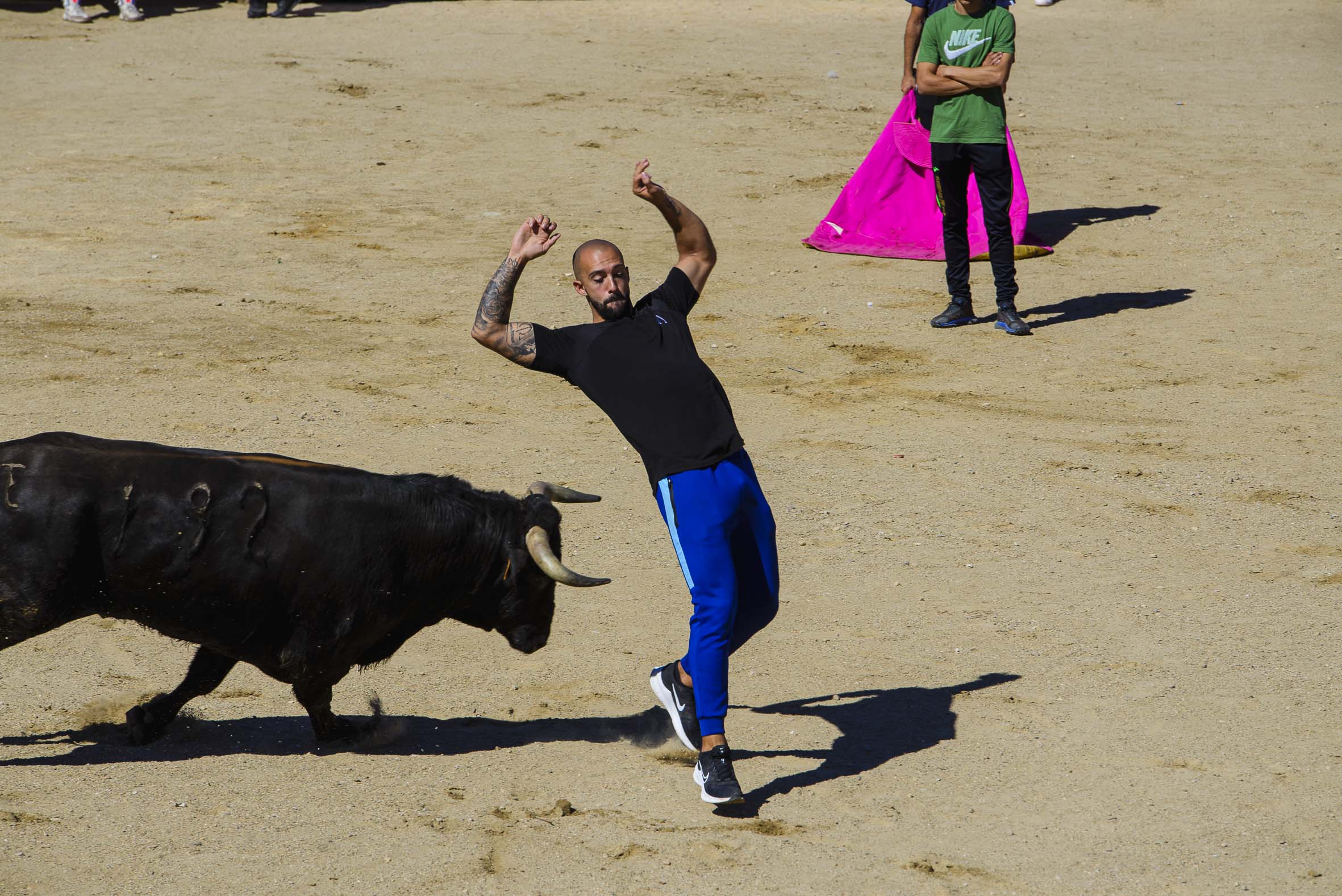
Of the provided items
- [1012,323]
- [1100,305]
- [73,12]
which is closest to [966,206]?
[1012,323]

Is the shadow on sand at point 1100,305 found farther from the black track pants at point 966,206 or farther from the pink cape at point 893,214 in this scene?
the pink cape at point 893,214

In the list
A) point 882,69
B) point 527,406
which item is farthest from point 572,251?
point 882,69

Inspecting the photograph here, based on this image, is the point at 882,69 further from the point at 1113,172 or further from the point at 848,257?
the point at 848,257

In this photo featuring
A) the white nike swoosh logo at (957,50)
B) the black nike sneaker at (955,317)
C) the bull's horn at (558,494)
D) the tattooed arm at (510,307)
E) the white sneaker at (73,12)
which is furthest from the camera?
the white sneaker at (73,12)

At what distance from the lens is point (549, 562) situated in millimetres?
5094

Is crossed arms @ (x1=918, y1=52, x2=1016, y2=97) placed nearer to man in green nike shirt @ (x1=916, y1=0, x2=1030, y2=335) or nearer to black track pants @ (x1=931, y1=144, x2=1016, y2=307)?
man in green nike shirt @ (x1=916, y1=0, x2=1030, y2=335)

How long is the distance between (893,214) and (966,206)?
1.94 metres

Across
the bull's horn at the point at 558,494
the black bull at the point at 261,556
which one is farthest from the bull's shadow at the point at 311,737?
the bull's horn at the point at 558,494

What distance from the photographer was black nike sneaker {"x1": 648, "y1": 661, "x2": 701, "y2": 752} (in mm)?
5016

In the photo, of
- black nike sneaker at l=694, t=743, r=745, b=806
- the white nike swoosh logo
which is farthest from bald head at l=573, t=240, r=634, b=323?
the white nike swoosh logo

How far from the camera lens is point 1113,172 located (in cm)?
1457

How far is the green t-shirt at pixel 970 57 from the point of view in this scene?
9852 millimetres

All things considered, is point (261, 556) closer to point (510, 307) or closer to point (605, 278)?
point (510, 307)

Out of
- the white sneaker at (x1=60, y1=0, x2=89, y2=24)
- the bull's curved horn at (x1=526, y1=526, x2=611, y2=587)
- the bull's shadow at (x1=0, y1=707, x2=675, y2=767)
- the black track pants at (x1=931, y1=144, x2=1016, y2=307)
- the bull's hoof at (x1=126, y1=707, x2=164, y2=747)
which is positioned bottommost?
the bull's shadow at (x1=0, y1=707, x2=675, y2=767)
